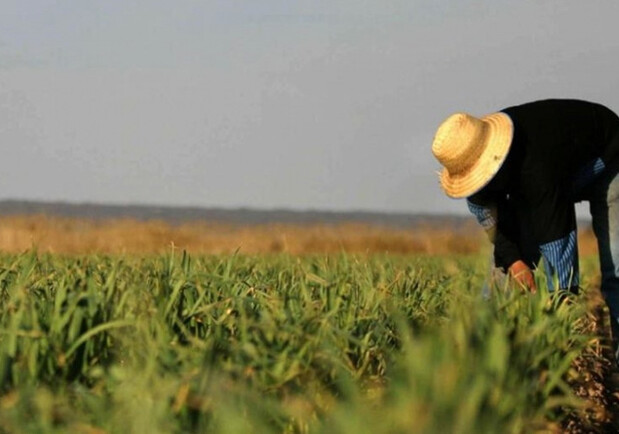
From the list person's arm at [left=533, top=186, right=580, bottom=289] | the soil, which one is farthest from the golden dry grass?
person's arm at [left=533, top=186, right=580, bottom=289]

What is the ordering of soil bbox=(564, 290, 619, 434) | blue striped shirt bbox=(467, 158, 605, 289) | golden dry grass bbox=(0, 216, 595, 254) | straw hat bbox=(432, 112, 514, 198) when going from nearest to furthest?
soil bbox=(564, 290, 619, 434) → straw hat bbox=(432, 112, 514, 198) → blue striped shirt bbox=(467, 158, 605, 289) → golden dry grass bbox=(0, 216, 595, 254)

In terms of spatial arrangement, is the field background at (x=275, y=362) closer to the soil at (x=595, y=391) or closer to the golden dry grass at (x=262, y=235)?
the soil at (x=595, y=391)

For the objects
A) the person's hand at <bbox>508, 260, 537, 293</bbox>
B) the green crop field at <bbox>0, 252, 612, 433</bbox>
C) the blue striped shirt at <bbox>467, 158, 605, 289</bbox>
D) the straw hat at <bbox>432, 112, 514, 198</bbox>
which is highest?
the straw hat at <bbox>432, 112, 514, 198</bbox>

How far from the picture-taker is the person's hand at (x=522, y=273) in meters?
6.10

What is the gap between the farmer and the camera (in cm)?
599

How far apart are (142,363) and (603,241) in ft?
11.6

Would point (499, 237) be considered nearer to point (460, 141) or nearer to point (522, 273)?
point (522, 273)

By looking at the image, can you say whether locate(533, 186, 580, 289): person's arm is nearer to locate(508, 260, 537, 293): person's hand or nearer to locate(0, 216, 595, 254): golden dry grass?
locate(508, 260, 537, 293): person's hand

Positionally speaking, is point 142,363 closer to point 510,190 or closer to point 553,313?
point 553,313

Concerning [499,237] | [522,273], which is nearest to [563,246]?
[522,273]

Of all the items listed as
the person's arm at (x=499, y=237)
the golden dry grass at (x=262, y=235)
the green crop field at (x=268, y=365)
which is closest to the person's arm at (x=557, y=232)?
the person's arm at (x=499, y=237)

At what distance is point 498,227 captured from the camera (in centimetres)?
645

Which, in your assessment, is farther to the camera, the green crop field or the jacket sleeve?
the jacket sleeve

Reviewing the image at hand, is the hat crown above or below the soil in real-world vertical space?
above
